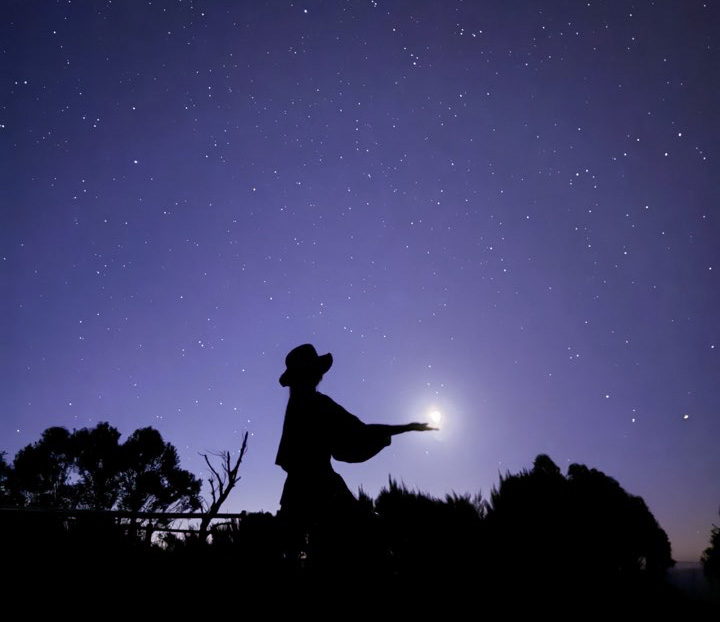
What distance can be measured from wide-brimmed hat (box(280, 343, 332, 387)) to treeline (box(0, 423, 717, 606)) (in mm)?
1273

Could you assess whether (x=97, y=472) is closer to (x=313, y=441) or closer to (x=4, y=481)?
(x=4, y=481)

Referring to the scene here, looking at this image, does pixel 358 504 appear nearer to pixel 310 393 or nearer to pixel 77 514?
pixel 310 393

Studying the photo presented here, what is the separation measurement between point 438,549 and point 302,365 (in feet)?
7.40

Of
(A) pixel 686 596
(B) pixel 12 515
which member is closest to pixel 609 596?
(A) pixel 686 596

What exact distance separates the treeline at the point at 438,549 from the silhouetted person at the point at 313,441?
476 mm

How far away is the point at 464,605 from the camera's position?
3.87 ft

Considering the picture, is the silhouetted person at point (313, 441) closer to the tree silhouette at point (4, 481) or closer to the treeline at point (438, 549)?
the treeline at point (438, 549)

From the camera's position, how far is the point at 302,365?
3.38m

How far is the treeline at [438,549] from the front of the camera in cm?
115

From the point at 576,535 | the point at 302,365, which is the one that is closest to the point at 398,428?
the point at 302,365

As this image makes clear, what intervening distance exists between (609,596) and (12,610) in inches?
103

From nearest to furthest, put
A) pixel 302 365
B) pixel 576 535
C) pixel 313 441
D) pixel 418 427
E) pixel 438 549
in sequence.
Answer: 1. pixel 576 535
2. pixel 438 549
3. pixel 418 427
4. pixel 313 441
5. pixel 302 365

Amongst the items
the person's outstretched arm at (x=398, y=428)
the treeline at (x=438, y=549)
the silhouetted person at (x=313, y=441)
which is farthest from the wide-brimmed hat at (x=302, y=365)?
the treeline at (x=438, y=549)

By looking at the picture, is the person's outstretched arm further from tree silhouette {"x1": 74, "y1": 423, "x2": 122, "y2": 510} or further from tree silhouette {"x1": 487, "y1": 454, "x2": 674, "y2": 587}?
tree silhouette {"x1": 74, "y1": 423, "x2": 122, "y2": 510}
